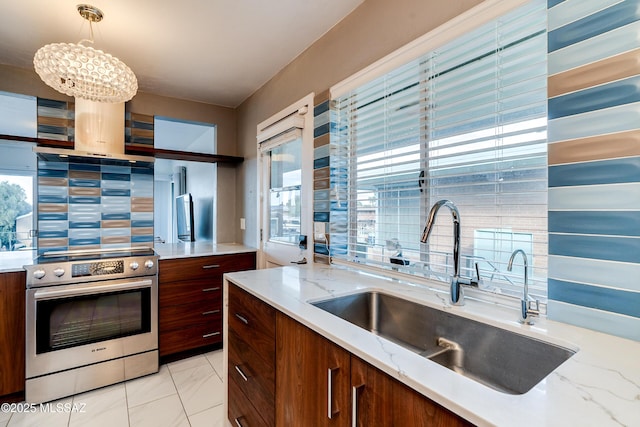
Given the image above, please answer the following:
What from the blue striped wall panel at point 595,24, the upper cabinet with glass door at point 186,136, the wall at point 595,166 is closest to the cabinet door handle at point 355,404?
the wall at point 595,166

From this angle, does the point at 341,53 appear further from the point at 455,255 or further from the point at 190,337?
the point at 190,337

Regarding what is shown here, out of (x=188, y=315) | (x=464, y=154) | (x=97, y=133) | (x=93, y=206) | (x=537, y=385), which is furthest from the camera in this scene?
(x=93, y=206)

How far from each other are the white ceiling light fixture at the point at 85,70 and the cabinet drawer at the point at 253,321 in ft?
4.46

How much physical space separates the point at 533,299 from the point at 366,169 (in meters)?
1.01

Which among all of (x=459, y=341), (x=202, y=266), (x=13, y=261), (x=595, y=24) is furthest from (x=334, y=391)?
(x=13, y=261)

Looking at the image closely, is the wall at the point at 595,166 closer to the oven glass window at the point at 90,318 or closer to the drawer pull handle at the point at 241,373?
the drawer pull handle at the point at 241,373

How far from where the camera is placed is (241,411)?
4.80ft

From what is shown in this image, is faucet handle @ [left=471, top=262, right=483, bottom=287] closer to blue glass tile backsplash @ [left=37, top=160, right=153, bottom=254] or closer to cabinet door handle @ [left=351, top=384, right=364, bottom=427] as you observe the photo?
cabinet door handle @ [left=351, top=384, right=364, bottom=427]

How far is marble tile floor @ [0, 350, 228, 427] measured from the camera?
1.75m

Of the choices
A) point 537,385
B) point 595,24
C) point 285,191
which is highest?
point 595,24

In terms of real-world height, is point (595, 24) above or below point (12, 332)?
above

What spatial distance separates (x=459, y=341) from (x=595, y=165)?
0.71m

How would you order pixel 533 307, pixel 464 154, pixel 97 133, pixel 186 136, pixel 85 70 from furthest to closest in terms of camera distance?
pixel 186 136
pixel 97 133
pixel 85 70
pixel 464 154
pixel 533 307

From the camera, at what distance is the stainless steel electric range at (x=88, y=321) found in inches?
75.1
